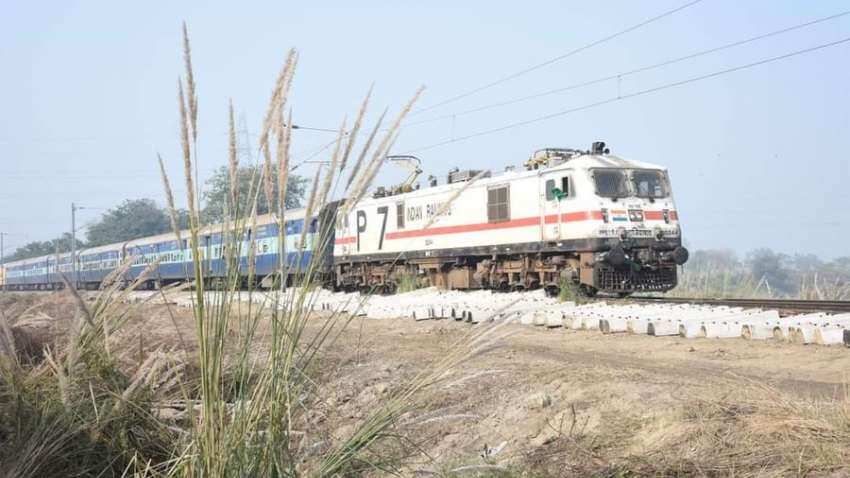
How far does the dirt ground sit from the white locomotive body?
6105 millimetres

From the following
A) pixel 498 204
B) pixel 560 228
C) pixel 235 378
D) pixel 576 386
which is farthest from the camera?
A: pixel 498 204

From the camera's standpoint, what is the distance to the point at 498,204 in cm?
1541

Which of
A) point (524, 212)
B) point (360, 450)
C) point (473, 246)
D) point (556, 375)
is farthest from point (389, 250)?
point (360, 450)

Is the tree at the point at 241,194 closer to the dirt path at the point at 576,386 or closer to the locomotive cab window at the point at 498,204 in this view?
the dirt path at the point at 576,386

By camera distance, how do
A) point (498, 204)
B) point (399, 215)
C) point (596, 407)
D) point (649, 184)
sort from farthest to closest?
1. point (399, 215)
2. point (498, 204)
3. point (649, 184)
4. point (596, 407)

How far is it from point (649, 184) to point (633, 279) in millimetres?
2002

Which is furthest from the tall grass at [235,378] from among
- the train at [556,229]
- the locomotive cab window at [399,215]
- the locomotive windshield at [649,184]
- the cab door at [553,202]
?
the locomotive cab window at [399,215]

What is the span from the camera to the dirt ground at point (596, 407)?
10.3 feet

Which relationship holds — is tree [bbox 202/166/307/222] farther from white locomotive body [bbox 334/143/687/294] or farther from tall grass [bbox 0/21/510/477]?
white locomotive body [bbox 334/143/687/294]

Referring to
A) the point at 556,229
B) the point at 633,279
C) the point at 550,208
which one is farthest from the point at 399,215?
the point at 633,279

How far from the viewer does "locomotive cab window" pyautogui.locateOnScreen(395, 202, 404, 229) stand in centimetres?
1814

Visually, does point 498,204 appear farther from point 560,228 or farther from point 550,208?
point 560,228

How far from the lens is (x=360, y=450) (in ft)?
7.85

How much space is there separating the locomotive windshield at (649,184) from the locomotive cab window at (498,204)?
91.8 inches
